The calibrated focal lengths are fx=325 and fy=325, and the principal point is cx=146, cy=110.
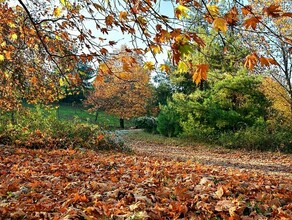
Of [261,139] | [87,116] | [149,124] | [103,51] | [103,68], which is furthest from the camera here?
[87,116]

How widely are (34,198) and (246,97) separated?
45.5 ft

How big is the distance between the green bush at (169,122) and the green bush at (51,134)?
8.19 metres

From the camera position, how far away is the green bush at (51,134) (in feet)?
31.1

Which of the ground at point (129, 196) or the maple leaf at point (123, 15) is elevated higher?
the maple leaf at point (123, 15)

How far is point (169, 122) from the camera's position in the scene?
19.6m

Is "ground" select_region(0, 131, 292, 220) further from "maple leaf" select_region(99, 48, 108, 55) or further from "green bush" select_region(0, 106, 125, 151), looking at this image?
"green bush" select_region(0, 106, 125, 151)

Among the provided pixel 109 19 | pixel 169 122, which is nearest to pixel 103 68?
pixel 109 19

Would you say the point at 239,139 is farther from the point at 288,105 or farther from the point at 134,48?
the point at 134,48

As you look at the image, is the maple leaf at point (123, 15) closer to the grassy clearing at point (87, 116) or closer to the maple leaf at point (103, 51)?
the maple leaf at point (103, 51)

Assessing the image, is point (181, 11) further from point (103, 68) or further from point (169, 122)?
point (169, 122)

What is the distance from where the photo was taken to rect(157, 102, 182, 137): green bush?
19.1m

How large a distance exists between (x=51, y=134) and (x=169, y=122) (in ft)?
34.3

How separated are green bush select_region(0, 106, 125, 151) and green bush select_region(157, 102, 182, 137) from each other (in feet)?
26.9

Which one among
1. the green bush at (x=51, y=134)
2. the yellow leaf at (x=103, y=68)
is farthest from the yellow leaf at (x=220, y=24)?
the green bush at (x=51, y=134)
